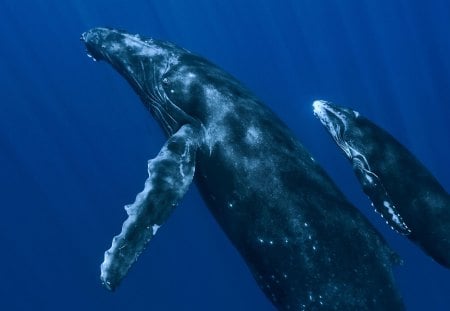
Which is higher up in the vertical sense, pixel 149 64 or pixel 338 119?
pixel 338 119

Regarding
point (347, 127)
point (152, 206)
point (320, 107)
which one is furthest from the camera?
point (320, 107)

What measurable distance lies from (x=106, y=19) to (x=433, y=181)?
31.5 metres

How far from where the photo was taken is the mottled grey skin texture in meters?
6.59

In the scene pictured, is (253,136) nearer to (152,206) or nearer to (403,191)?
(152,206)

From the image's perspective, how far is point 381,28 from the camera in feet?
95.8

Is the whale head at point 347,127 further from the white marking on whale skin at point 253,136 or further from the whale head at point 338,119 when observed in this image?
the white marking on whale skin at point 253,136

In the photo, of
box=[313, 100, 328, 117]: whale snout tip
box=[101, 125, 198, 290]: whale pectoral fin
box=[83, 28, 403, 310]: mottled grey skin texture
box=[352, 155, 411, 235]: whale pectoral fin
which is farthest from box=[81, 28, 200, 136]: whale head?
box=[352, 155, 411, 235]: whale pectoral fin

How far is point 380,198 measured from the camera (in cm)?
650

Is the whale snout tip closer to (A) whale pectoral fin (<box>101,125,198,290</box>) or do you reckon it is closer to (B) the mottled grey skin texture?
(B) the mottled grey skin texture

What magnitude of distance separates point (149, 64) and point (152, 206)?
11.2 feet

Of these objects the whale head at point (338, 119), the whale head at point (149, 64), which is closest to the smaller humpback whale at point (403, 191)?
the whale head at point (338, 119)

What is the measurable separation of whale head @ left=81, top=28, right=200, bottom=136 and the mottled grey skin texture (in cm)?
6

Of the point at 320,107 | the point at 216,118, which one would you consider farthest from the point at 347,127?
the point at 216,118

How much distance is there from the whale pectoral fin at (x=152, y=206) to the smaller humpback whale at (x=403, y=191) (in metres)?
2.49
